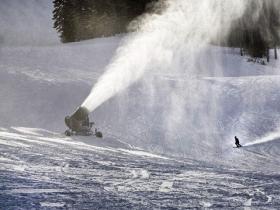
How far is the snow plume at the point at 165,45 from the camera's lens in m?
31.7

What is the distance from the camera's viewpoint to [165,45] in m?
50.2

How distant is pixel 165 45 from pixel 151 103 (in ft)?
74.1

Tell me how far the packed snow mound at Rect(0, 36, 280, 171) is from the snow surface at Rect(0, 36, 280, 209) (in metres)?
0.06

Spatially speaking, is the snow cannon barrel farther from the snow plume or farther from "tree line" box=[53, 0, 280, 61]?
"tree line" box=[53, 0, 280, 61]

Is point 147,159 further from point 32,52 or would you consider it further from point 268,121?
point 32,52

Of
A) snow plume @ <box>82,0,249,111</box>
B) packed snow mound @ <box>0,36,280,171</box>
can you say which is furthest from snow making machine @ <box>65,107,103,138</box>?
snow plume @ <box>82,0,249,111</box>

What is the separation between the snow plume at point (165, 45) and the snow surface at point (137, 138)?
91cm

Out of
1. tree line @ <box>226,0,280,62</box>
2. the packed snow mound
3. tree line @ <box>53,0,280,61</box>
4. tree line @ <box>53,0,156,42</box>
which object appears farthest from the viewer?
tree line @ <box>226,0,280,62</box>

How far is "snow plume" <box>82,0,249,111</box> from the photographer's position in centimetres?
3167

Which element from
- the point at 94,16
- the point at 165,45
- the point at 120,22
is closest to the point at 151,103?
the point at 165,45

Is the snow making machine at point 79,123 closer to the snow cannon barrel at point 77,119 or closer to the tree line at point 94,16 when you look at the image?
the snow cannon barrel at point 77,119

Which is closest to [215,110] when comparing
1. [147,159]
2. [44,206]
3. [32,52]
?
[147,159]

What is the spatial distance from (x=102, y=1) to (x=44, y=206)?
46.1 m

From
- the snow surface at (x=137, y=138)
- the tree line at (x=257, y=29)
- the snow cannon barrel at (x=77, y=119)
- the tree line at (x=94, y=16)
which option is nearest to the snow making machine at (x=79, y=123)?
the snow cannon barrel at (x=77, y=119)
